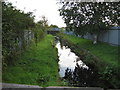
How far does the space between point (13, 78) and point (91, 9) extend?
12.2m

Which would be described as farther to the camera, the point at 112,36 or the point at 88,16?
the point at 88,16

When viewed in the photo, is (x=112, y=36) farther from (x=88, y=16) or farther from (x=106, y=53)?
(x=106, y=53)

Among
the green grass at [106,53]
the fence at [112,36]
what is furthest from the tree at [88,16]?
the green grass at [106,53]

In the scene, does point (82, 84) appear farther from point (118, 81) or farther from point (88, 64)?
point (88, 64)

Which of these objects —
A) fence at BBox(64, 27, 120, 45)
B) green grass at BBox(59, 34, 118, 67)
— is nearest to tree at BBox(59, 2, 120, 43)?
fence at BBox(64, 27, 120, 45)

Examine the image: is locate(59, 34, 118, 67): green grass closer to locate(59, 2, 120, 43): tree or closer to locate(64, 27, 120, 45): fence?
locate(64, 27, 120, 45): fence

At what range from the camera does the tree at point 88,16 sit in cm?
1554

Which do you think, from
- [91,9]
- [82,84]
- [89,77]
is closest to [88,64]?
[89,77]

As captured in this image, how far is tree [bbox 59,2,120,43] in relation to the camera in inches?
612

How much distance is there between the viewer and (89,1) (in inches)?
652

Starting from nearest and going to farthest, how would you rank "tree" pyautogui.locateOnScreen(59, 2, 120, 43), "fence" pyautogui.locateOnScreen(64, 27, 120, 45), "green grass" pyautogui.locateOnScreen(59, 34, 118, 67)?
"green grass" pyautogui.locateOnScreen(59, 34, 118, 67) < "fence" pyautogui.locateOnScreen(64, 27, 120, 45) < "tree" pyautogui.locateOnScreen(59, 2, 120, 43)

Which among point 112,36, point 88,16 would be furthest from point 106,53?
point 88,16

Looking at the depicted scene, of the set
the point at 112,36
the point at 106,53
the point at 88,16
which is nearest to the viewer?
the point at 106,53

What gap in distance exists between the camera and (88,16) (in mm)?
17078
